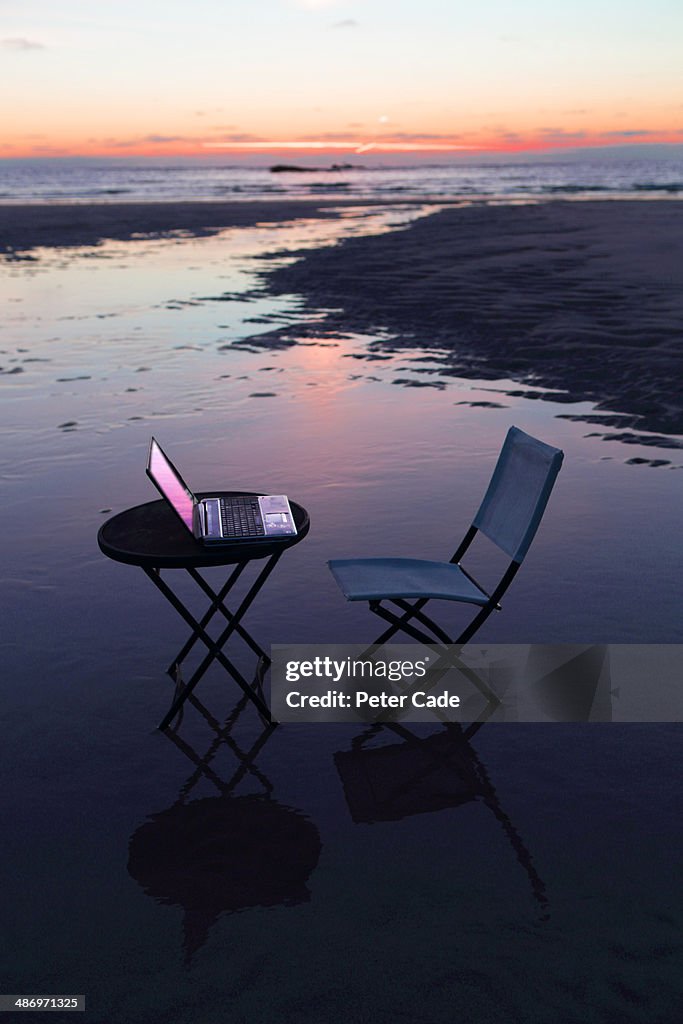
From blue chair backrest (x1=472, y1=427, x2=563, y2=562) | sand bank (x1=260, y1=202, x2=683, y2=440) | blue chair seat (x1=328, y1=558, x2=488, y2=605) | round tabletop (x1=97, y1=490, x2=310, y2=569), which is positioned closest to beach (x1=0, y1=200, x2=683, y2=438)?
sand bank (x1=260, y1=202, x2=683, y2=440)

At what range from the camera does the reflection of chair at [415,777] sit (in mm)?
3977

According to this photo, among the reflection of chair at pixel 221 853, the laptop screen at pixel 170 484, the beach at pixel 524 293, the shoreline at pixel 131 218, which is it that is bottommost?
the shoreline at pixel 131 218

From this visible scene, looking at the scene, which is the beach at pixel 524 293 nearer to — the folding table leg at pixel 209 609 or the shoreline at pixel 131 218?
the shoreline at pixel 131 218

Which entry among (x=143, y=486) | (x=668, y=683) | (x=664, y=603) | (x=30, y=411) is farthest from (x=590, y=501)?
(x=30, y=411)

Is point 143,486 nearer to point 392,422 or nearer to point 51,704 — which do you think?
point 392,422

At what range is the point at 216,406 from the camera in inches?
448

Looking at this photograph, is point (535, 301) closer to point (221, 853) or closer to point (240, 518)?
point (240, 518)

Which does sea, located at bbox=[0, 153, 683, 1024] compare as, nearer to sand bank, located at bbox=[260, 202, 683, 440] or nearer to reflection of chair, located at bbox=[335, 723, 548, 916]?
reflection of chair, located at bbox=[335, 723, 548, 916]

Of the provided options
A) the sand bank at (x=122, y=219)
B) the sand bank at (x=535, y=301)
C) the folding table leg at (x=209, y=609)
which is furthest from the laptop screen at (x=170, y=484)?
the sand bank at (x=122, y=219)

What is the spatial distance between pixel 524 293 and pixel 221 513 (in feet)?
50.7

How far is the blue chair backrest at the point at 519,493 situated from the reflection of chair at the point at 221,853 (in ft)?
4.98

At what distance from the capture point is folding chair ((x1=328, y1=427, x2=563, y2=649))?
4.46 meters

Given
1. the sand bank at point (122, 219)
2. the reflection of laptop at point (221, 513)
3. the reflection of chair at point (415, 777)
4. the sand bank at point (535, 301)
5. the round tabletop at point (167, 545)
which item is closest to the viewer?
the reflection of chair at point (415, 777)

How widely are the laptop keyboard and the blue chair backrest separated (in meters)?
1.13
